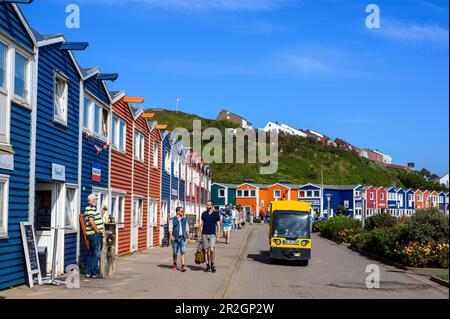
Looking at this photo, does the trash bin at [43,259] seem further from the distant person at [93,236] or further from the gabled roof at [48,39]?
the gabled roof at [48,39]

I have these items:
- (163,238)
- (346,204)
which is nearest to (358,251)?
(163,238)

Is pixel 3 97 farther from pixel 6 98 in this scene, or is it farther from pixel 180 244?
pixel 180 244

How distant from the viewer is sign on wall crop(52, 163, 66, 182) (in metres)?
14.7

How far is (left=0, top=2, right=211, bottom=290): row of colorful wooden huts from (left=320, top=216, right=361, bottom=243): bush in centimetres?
1482

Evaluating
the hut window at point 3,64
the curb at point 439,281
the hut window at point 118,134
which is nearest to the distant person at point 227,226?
the hut window at point 118,134

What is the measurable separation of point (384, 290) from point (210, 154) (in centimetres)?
9808

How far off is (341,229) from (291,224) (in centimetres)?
1763

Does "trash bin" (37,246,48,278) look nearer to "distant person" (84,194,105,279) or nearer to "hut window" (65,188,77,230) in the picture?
"distant person" (84,194,105,279)

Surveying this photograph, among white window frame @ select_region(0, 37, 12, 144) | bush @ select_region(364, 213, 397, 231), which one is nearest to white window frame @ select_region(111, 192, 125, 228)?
white window frame @ select_region(0, 37, 12, 144)

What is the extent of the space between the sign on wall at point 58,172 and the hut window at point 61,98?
1.13m

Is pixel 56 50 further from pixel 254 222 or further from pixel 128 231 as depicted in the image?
pixel 254 222

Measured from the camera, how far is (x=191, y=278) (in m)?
15.6

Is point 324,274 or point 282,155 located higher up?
point 282,155
